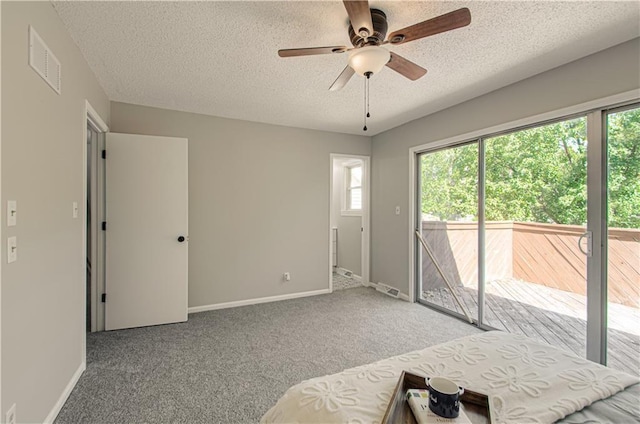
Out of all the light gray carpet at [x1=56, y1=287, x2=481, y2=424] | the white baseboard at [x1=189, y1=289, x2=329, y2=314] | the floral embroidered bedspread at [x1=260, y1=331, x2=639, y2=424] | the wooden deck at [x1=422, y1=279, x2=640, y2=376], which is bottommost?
the light gray carpet at [x1=56, y1=287, x2=481, y2=424]

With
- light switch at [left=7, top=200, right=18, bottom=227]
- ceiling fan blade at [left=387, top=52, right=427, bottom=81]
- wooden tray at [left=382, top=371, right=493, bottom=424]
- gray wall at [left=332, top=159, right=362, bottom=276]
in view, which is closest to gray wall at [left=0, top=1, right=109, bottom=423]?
light switch at [left=7, top=200, right=18, bottom=227]

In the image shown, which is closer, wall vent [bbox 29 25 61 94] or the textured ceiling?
wall vent [bbox 29 25 61 94]

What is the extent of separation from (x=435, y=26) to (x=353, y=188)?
14.2 ft

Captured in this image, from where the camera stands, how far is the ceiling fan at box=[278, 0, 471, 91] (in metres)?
1.43

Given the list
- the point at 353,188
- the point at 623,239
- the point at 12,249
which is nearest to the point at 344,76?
the point at 12,249

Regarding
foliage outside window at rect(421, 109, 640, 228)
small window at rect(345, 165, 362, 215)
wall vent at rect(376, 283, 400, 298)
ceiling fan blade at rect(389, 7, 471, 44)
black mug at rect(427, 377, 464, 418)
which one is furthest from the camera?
small window at rect(345, 165, 362, 215)

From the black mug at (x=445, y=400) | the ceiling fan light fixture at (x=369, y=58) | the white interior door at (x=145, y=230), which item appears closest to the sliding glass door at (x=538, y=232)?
the ceiling fan light fixture at (x=369, y=58)

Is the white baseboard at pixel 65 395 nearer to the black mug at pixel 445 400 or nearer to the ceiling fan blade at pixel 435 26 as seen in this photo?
the black mug at pixel 445 400

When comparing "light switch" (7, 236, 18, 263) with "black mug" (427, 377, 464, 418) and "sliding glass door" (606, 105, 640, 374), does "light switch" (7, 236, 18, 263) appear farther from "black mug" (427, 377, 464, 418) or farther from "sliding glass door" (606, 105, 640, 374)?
"sliding glass door" (606, 105, 640, 374)

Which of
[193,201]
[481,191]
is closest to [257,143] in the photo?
[193,201]

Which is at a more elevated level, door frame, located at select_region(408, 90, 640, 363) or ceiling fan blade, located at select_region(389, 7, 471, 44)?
ceiling fan blade, located at select_region(389, 7, 471, 44)

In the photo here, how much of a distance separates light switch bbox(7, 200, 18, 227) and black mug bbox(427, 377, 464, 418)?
73.5 inches

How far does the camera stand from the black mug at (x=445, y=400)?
2.91ft

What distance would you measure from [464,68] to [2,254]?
322 centimetres
